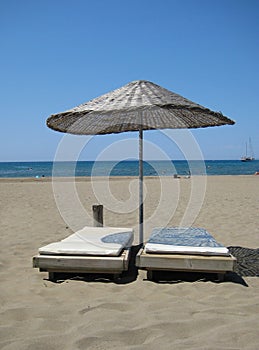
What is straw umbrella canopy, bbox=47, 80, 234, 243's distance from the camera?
3922 mm

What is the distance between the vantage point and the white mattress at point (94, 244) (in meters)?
4.05

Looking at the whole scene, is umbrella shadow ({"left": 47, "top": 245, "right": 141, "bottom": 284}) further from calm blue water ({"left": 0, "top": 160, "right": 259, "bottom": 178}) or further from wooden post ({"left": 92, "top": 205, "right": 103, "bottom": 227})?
calm blue water ({"left": 0, "top": 160, "right": 259, "bottom": 178})

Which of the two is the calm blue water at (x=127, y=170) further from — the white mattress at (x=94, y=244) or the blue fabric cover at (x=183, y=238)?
the white mattress at (x=94, y=244)

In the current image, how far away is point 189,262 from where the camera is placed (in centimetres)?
388

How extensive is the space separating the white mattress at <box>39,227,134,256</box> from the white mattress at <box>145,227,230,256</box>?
15.0 inches

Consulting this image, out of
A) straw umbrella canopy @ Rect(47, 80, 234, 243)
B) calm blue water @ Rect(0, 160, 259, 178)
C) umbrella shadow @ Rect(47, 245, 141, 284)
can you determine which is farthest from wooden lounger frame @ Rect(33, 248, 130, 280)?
calm blue water @ Rect(0, 160, 259, 178)

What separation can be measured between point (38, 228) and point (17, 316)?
14.3ft

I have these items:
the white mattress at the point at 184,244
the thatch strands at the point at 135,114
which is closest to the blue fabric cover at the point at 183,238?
the white mattress at the point at 184,244

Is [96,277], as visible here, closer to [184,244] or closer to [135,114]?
[184,244]

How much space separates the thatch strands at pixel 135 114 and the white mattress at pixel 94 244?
156 centimetres

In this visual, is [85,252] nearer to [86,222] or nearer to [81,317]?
[81,317]

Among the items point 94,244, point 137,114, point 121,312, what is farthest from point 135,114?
point 121,312

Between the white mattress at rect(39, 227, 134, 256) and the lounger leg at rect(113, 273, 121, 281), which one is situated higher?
the white mattress at rect(39, 227, 134, 256)

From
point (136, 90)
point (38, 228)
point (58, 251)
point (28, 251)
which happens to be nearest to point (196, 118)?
point (136, 90)
